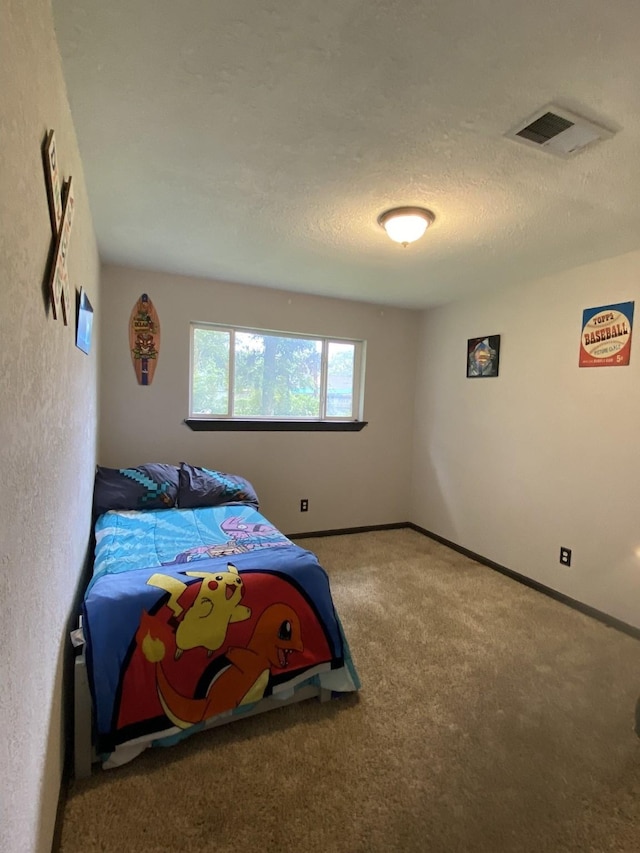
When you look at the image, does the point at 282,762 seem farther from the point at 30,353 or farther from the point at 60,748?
the point at 30,353

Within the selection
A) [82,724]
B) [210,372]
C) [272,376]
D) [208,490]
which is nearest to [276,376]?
[272,376]

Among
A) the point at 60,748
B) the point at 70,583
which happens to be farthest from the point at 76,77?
the point at 60,748

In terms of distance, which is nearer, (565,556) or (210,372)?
(565,556)

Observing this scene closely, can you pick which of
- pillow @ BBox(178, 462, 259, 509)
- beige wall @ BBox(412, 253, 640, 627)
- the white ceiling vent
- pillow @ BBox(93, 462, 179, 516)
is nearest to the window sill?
pillow @ BBox(178, 462, 259, 509)

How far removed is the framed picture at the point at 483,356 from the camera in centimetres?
339

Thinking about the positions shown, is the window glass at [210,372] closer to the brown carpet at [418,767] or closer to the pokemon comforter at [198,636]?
the pokemon comforter at [198,636]

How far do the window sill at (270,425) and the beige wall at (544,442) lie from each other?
87 centimetres

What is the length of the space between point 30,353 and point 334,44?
113 centimetres

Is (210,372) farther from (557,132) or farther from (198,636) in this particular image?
(557,132)

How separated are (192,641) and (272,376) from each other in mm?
2497

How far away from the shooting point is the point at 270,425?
3.70 meters

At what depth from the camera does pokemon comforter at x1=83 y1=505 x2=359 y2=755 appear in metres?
1.53

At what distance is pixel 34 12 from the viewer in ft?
3.03

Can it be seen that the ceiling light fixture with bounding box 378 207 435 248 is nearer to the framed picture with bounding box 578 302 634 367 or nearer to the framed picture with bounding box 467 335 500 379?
the framed picture with bounding box 578 302 634 367
